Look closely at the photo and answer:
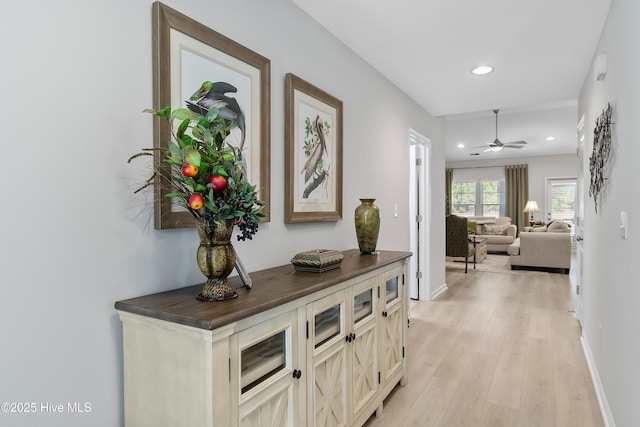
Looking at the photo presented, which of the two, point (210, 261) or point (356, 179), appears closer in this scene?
point (210, 261)

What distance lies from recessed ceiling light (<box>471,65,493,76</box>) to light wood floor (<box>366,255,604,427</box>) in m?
2.35

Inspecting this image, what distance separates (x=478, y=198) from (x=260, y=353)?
11.1 meters

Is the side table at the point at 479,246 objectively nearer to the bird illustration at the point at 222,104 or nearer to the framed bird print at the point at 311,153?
the framed bird print at the point at 311,153

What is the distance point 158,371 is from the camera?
4.02ft

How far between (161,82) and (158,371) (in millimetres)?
1036

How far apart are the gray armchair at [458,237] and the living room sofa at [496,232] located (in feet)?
6.27

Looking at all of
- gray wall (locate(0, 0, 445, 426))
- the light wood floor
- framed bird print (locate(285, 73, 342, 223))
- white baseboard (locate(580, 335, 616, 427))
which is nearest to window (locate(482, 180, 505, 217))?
the light wood floor

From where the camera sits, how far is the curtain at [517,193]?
34.9ft

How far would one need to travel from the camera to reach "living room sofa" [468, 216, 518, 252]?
9.22 meters

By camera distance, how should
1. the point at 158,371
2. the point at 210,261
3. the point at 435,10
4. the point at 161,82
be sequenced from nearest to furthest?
the point at 158,371
the point at 210,261
the point at 161,82
the point at 435,10

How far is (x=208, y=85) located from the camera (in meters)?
1.33

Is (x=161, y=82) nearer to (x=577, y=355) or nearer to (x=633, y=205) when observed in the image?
(x=633, y=205)

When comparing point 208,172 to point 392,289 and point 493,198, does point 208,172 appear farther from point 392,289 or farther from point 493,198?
point 493,198

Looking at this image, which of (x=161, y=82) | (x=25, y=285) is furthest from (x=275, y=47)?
(x=25, y=285)
